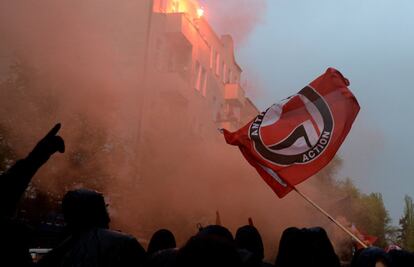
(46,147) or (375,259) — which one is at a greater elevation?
(46,147)

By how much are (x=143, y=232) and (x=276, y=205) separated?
5628mm

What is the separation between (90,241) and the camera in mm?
3107

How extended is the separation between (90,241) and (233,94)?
23315mm

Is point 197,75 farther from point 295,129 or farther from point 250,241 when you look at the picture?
point 250,241

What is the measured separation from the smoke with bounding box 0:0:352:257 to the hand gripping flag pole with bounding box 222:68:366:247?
6.34 m

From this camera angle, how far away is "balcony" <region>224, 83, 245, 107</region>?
2619cm

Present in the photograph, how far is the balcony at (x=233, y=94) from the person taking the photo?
2619 cm

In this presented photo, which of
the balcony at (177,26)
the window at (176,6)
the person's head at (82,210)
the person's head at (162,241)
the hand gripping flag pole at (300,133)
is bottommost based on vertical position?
the person's head at (162,241)

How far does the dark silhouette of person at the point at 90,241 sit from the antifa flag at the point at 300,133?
13.1ft

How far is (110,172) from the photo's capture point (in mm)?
13648

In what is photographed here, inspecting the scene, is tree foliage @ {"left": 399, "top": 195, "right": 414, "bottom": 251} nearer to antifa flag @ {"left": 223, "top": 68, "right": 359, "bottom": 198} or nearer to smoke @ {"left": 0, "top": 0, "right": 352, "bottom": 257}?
smoke @ {"left": 0, "top": 0, "right": 352, "bottom": 257}

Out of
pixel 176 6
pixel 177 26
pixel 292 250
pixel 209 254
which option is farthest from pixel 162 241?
pixel 176 6

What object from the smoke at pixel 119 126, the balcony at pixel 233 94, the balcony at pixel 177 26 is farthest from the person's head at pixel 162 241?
the balcony at pixel 233 94

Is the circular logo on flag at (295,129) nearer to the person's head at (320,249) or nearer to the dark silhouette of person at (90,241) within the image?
the person's head at (320,249)
